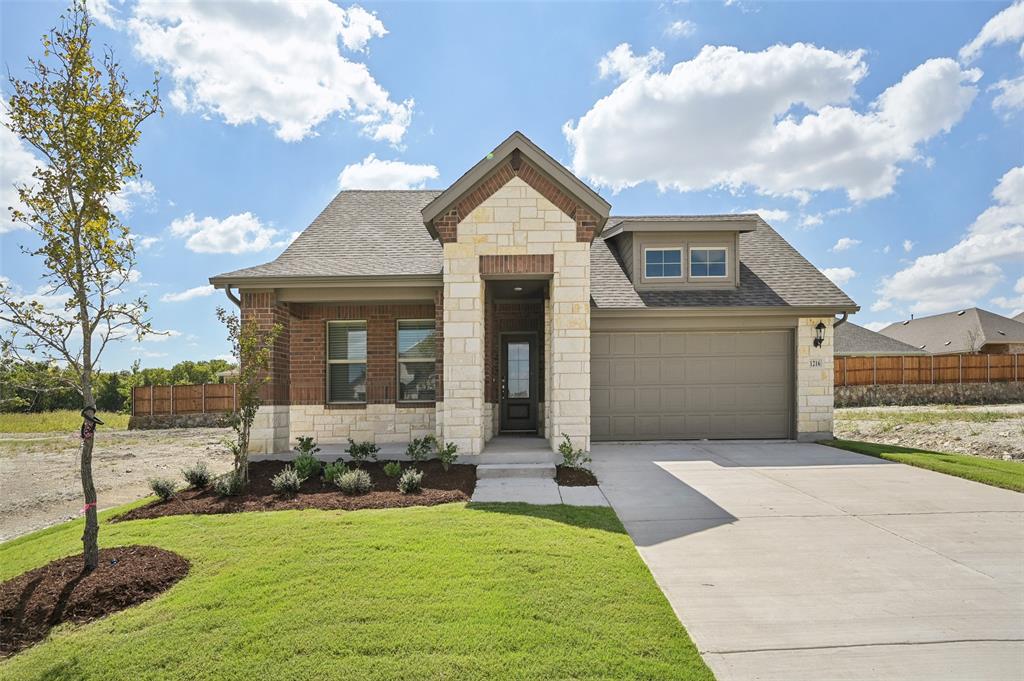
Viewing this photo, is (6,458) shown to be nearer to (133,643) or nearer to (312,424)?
(312,424)

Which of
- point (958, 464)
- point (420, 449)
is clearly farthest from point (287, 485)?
point (958, 464)

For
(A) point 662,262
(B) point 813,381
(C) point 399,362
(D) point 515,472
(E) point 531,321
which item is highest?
(A) point 662,262

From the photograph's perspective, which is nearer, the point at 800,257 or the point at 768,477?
the point at 768,477

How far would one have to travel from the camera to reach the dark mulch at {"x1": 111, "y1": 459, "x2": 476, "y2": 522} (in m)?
6.64

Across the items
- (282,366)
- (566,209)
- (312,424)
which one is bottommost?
(312,424)

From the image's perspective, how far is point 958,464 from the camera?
9.02 metres

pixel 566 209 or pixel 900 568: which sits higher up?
pixel 566 209

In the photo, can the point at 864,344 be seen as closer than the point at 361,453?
No

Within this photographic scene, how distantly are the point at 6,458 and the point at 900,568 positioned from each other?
56.9 feet

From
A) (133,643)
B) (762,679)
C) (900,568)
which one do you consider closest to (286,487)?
(133,643)

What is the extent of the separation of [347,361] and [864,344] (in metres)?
29.2

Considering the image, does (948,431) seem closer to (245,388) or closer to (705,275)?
(705,275)

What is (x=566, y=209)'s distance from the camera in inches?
364

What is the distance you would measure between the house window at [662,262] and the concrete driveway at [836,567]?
17.9ft
